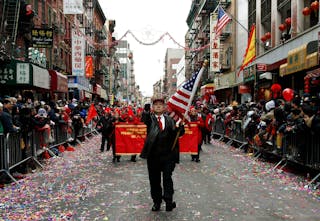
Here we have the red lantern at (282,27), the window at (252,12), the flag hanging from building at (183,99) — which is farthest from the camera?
the window at (252,12)

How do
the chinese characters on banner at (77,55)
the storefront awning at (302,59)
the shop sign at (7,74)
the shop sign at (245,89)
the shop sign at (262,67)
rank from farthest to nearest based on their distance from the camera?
the chinese characters on banner at (77,55)
the shop sign at (245,89)
the shop sign at (262,67)
the shop sign at (7,74)
the storefront awning at (302,59)

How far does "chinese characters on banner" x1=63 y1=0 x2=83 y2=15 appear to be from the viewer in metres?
24.4

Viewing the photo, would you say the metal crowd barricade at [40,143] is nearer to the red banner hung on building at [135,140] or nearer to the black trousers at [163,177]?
the red banner hung on building at [135,140]

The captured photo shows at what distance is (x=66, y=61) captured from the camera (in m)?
38.7

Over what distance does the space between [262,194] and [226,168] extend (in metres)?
3.60

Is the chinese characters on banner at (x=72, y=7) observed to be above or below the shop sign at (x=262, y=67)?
above

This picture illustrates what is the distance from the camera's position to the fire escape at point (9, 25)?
64.4 ft

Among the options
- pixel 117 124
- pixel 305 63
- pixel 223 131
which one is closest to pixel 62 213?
pixel 117 124

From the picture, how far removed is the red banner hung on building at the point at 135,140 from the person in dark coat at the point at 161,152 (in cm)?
651

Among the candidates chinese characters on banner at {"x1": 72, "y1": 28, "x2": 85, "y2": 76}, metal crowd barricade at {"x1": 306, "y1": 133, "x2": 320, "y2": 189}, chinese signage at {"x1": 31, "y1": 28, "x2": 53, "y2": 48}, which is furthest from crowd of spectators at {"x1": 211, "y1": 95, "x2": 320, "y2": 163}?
chinese characters on banner at {"x1": 72, "y1": 28, "x2": 85, "y2": 76}

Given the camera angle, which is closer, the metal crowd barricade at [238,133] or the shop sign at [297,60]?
the metal crowd barricade at [238,133]

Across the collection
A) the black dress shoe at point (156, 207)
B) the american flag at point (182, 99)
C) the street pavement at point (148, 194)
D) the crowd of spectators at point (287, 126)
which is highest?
the american flag at point (182, 99)

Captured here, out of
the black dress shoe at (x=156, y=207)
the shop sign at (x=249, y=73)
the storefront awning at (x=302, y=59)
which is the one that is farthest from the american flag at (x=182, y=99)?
the shop sign at (x=249, y=73)

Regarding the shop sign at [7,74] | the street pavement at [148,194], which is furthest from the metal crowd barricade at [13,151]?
the shop sign at [7,74]
